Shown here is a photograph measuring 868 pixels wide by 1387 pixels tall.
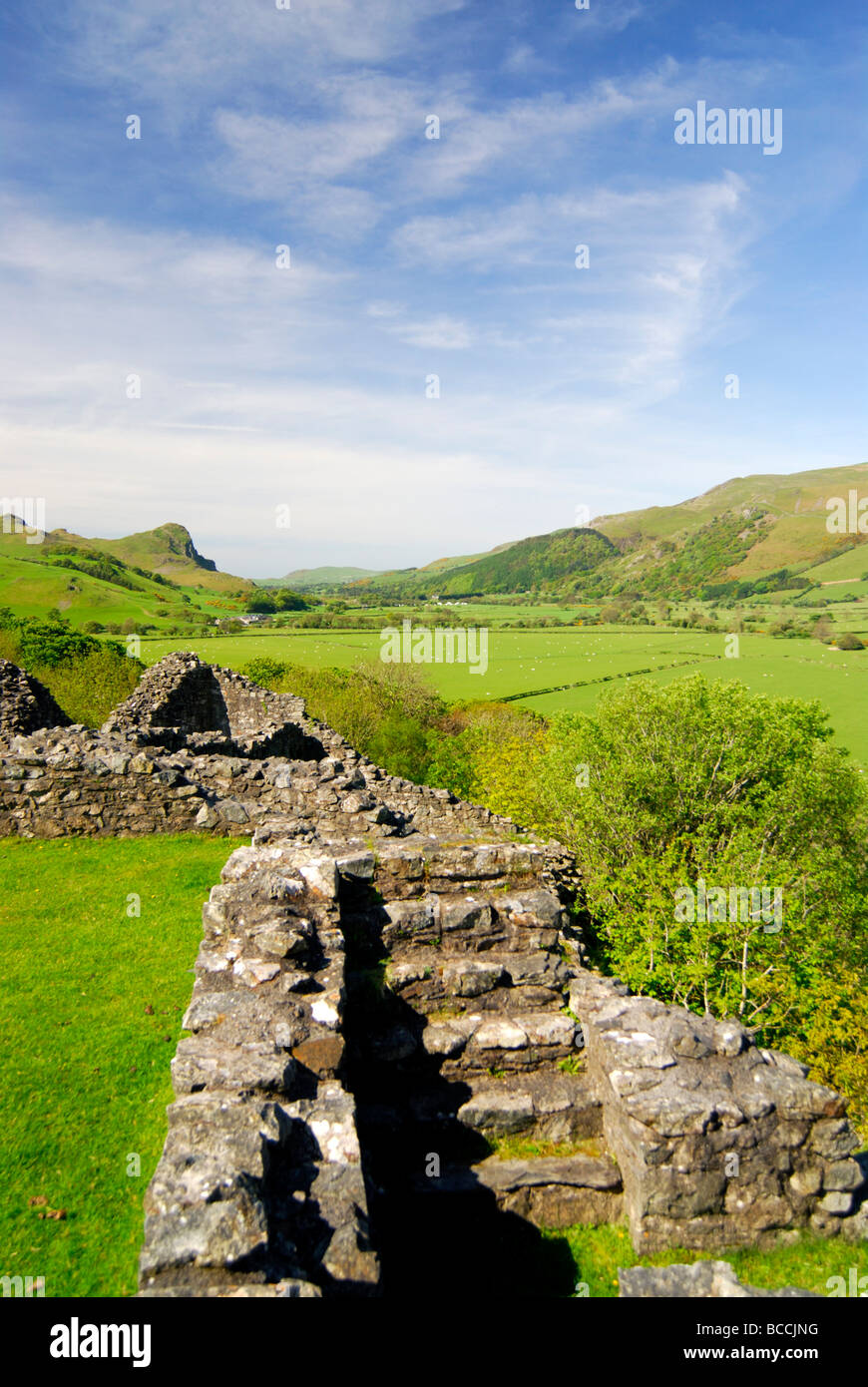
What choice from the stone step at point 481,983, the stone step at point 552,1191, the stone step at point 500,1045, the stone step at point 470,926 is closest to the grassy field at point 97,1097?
the stone step at point 552,1191

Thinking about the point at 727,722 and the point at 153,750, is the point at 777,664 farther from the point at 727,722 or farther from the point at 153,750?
the point at 153,750

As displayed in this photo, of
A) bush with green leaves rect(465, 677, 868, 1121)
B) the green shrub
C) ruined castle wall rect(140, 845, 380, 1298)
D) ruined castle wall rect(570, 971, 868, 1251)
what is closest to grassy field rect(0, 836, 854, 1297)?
ruined castle wall rect(570, 971, 868, 1251)

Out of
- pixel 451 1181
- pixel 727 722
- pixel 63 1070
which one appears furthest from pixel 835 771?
pixel 63 1070

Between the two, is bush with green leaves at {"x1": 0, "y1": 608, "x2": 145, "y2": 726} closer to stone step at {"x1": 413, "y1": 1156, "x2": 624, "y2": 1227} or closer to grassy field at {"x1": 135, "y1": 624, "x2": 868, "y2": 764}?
grassy field at {"x1": 135, "y1": 624, "x2": 868, "y2": 764}

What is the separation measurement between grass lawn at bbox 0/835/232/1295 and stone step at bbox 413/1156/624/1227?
3.43 meters

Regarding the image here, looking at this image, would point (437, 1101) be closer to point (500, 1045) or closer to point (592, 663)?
point (500, 1045)

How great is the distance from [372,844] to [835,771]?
31.3 m

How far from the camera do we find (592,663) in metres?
137

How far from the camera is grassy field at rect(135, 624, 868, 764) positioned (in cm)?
10194

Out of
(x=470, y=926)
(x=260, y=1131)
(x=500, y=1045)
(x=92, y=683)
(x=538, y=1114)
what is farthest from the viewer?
(x=92, y=683)

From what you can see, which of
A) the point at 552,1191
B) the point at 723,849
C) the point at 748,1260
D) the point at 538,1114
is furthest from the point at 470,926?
the point at 723,849

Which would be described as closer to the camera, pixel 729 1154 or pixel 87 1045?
pixel 729 1154

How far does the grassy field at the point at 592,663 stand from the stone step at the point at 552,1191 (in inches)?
3067

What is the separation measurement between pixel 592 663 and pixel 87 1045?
440ft
